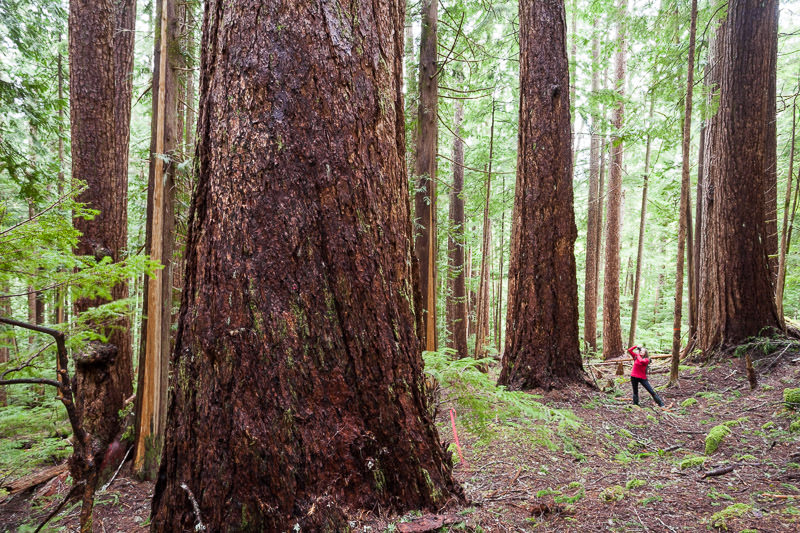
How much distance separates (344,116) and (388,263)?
762 millimetres

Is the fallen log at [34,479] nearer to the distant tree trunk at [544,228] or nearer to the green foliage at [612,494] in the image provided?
the distant tree trunk at [544,228]

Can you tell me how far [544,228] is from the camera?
6367 millimetres

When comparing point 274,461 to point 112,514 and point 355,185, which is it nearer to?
point 355,185

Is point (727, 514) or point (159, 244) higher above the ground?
point (159, 244)

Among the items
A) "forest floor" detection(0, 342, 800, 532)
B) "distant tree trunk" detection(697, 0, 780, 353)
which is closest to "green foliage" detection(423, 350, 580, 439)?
"forest floor" detection(0, 342, 800, 532)

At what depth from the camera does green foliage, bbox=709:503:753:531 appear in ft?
8.00

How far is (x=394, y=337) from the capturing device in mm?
2016

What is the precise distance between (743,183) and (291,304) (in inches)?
340

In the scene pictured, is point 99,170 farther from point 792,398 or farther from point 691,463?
point 792,398

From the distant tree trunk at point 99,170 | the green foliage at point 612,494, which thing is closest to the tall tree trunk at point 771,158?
the green foliage at point 612,494

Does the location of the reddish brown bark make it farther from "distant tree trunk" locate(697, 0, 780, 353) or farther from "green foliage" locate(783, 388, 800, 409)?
"distant tree trunk" locate(697, 0, 780, 353)

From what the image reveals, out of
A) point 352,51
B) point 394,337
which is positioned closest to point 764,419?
point 394,337

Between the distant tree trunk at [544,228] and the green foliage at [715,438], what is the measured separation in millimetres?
2012

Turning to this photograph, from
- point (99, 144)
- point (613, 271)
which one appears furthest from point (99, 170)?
point (613, 271)
